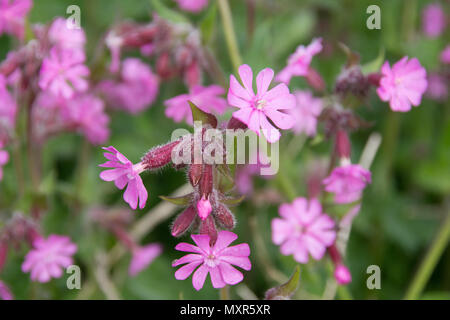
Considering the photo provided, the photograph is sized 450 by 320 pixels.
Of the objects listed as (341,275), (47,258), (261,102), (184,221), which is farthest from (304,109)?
(47,258)

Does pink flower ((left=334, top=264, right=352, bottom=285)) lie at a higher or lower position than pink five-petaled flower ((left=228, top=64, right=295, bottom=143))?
lower

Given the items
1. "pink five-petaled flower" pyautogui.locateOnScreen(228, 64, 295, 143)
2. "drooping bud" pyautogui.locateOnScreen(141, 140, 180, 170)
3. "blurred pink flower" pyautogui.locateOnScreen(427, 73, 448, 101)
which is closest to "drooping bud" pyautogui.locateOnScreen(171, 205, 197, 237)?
"drooping bud" pyautogui.locateOnScreen(141, 140, 180, 170)

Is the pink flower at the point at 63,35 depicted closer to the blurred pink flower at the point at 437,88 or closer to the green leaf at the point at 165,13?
the green leaf at the point at 165,13

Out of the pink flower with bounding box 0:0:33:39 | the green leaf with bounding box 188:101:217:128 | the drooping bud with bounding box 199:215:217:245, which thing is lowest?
the drooping bud with bounding box 199:215:217:245

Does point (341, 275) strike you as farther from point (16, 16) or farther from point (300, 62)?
point (16, 16)

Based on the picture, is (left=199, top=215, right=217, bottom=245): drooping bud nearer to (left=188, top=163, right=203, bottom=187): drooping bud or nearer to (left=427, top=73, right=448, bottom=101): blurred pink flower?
(left=188, top=163, right=203, bottom=187): drooping bud
